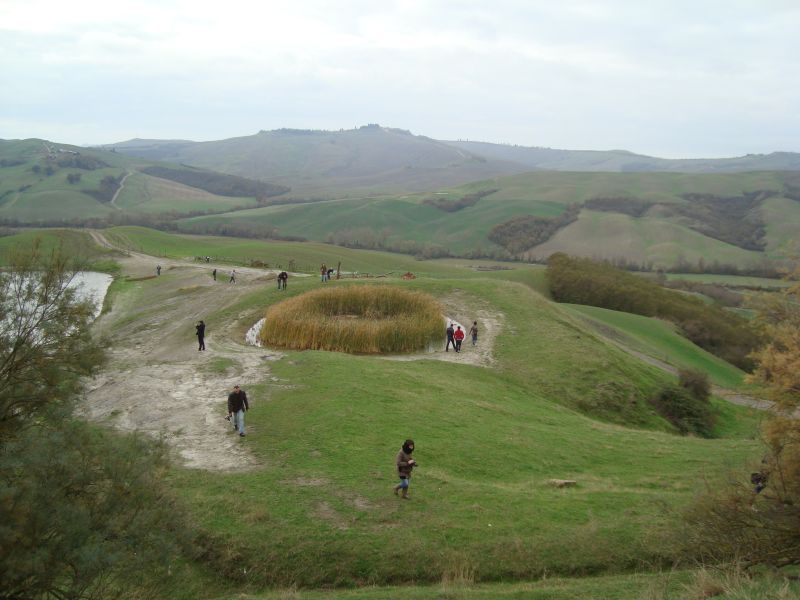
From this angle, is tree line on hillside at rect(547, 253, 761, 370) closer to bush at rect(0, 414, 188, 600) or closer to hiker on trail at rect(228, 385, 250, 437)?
hiker on trail at rect(228, 385, 250, 437)

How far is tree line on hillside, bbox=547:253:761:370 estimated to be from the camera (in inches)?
2301

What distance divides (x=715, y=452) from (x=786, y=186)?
21437cm

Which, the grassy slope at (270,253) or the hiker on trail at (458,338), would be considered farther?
the grassy slope at (270,253)

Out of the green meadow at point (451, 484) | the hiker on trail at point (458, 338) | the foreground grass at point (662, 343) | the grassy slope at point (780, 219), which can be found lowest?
the foreground grass at point (662, 343)

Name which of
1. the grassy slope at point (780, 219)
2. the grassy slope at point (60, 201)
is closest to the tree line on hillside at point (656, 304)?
the grassy slope at point (780, 219)

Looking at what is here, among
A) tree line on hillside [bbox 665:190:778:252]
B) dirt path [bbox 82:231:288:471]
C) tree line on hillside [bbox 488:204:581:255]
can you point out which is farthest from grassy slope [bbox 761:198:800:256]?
dirt path [bbox 82:231:288:471]

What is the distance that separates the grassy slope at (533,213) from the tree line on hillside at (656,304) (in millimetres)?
59419

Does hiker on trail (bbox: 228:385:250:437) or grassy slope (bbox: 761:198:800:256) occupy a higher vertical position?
grassy slope (bbox: 761:198:800:256)

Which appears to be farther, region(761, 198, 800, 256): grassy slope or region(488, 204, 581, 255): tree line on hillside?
region(488, 204, 581, 255): tree line on hillside

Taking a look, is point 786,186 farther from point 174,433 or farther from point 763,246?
point 174,433

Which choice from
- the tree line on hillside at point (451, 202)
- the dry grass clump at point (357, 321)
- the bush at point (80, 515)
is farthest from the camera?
the tree line on hillside at point (451, 202)

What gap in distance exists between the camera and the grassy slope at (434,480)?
39.8 feet

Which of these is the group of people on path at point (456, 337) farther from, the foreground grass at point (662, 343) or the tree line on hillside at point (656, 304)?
the tree line on hillside at point (656, 304)

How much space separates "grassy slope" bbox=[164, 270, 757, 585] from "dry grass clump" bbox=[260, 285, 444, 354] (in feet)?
12.4
